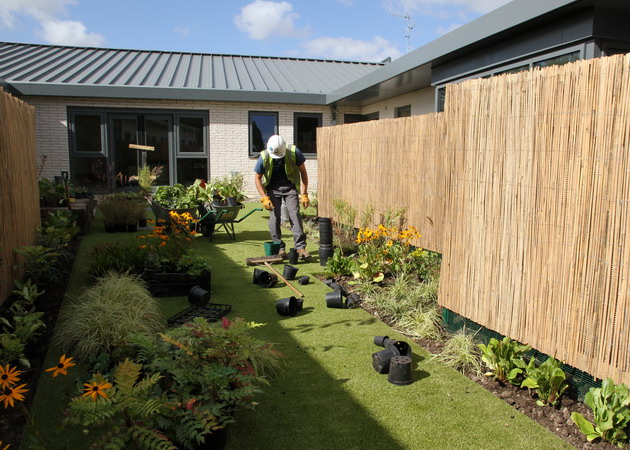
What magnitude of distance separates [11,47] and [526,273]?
849 inches

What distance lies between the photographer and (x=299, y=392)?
3570 millimetres

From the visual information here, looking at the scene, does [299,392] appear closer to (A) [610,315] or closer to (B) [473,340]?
(B) [473,340]

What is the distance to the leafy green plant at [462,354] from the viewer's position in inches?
154

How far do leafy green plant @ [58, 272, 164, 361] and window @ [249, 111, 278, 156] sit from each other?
1202 cm

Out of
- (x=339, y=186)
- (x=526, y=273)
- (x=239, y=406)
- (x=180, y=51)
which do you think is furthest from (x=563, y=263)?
(x=180, y=51)

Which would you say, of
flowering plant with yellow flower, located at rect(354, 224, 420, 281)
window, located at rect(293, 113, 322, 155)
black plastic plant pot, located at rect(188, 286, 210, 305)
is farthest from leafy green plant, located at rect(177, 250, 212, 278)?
window, located at rect(293, 113, 322, 155)

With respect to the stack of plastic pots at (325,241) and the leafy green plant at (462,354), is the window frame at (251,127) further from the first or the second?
the leafy green plant at (462,354)

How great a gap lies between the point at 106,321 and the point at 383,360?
2.22 m

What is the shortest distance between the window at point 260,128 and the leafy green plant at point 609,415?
14.2 meters

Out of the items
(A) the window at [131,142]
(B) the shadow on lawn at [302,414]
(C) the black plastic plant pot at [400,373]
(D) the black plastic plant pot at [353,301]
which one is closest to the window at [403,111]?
(A) the window at [131,142]

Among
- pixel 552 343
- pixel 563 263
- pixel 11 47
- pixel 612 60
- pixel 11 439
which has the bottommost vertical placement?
pixel 11 439

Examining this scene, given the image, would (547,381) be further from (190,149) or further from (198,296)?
(190,149)

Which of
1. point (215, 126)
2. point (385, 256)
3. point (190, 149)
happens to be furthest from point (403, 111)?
point (385, 256)

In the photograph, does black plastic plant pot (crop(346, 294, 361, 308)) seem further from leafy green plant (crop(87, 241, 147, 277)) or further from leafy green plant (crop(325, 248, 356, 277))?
leafy green plant (crop(87, 241, 147, 277))
